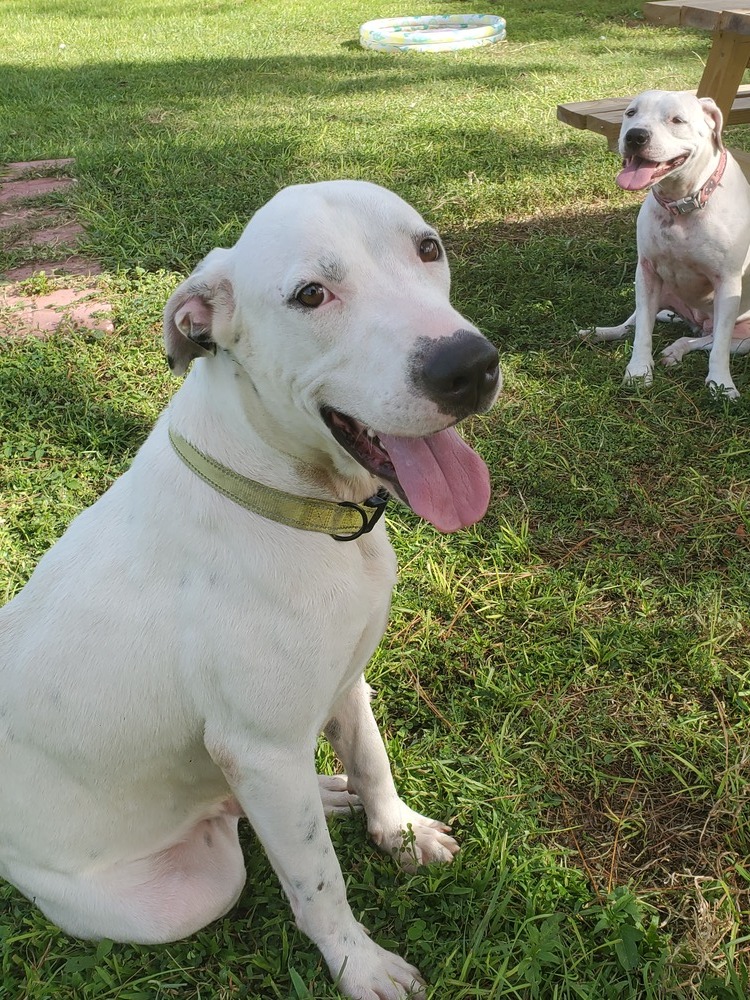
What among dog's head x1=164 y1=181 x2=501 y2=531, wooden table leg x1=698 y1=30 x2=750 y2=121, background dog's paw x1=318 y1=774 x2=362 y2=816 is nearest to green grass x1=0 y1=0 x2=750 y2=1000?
background dog's paw x1=318 y1=774 x2=362 y2=816

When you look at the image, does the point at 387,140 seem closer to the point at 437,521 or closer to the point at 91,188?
the point at 91,188

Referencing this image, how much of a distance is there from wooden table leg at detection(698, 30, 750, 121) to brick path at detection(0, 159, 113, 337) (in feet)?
12.9

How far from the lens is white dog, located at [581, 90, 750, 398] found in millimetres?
3939

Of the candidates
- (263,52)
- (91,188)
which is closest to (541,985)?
(91,188)

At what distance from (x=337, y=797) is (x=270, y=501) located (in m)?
1.10

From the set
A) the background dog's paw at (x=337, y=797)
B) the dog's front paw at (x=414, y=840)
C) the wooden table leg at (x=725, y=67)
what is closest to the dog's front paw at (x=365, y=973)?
the dog's front paw at (x=414, y=840)

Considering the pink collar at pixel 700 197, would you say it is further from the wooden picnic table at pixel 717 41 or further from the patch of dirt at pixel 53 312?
the patch of dirt at pixel 53 312

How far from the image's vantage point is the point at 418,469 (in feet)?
5.63

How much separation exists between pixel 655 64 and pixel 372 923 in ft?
34.2

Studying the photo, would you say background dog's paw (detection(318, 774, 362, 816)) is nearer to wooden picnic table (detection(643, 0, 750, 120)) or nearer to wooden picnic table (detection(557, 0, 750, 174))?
wooden picnic table (detection(557, 0, 750, 174))

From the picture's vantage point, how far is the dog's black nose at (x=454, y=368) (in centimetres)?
152

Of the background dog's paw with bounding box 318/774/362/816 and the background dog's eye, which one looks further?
the background dog's paw with bounding box 318/774/362/816

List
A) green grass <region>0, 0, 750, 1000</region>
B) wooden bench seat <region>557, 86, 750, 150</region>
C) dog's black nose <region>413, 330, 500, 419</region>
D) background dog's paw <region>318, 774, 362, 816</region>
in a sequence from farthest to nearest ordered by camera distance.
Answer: wooden bench seat <region>557, 86, 750, 150</region> → background dog's paw <region>318, 774, 362, 816</region> → green grass <region>0, 0, 750, 1000</region> → dog's black nose <region>413, 330, 500, 419</region>

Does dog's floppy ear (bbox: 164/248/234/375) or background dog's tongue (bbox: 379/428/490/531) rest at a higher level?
dog's floppy ear (bbox: 164/248/234/375)
